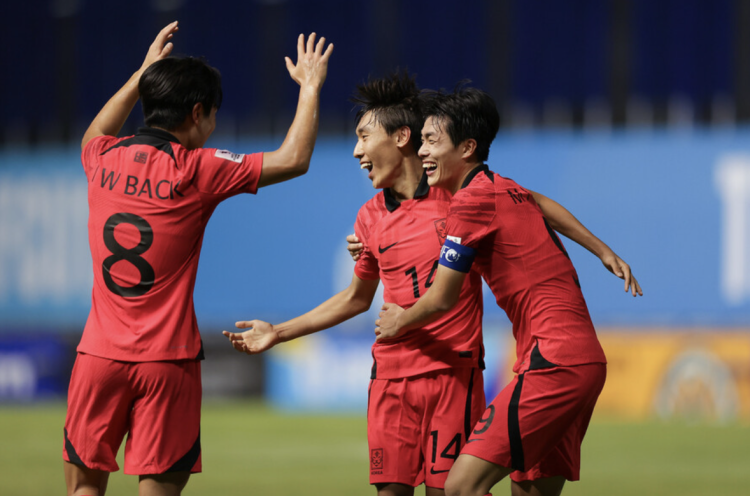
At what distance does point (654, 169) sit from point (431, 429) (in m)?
12.3

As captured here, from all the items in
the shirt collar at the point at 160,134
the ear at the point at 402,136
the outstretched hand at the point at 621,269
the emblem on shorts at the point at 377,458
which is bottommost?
the emblem on shorts at the point at 377,458

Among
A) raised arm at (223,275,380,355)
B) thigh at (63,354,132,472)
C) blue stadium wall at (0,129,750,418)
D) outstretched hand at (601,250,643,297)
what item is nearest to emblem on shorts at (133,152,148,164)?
thigh at (63,354,132,472)

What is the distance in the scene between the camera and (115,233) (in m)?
4.51

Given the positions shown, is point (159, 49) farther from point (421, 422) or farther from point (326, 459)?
point (326, 459)

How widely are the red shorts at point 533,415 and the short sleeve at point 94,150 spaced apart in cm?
200

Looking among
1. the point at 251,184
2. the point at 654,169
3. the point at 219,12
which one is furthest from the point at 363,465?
the point at 219,12

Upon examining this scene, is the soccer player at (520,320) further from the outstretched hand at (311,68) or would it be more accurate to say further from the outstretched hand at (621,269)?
the outstretched hand at (311,68)

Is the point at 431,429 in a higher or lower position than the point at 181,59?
lower

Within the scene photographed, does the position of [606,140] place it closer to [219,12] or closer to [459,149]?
[219,12]

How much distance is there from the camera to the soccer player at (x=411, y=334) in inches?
199

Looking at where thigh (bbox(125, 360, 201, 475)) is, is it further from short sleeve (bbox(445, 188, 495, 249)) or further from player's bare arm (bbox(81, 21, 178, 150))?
short sleeve (bbox(445, 188, 495, 249))

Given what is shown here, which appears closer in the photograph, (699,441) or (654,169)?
(699,441)

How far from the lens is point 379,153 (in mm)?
5453

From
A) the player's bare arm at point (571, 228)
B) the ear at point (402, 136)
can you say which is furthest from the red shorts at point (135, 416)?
the player's bare arm at point (571, 228)
